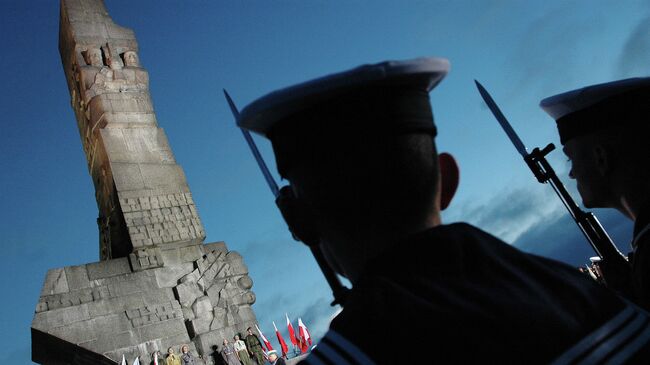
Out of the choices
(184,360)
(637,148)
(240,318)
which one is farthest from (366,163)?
(240,318)

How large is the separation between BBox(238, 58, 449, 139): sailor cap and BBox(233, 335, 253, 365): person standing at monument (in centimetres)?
1037

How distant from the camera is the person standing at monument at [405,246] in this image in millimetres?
1012

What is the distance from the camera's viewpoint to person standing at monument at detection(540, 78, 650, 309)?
2.05m

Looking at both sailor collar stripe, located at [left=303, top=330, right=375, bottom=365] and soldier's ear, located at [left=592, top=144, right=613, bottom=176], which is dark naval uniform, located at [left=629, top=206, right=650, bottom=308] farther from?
sailor collar stripe, located at [left=303, top=330, right=375, bottom=365]

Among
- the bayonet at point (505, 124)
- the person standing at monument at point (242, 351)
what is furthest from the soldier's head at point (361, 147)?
the person standing at monument at point (242, 351)

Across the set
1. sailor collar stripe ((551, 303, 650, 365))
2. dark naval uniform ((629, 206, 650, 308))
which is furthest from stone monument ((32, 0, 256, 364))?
sailor collar stripe ((551, 303, 650, 365))

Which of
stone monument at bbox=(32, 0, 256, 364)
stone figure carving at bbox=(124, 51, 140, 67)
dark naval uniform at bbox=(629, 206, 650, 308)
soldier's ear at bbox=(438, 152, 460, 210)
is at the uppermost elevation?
stone figure carving at bbox=(124, 51, 140, 67)

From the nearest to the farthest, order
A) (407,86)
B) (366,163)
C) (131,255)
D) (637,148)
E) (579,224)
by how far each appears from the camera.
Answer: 1. (366,163)
2. (407,86)
3. (637,148)
4. (579,224)
5. (131,255)

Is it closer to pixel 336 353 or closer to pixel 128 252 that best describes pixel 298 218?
pixel 336 353

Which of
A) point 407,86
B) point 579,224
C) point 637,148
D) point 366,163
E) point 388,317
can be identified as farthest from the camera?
point 579,224

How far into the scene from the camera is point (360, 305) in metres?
1.05

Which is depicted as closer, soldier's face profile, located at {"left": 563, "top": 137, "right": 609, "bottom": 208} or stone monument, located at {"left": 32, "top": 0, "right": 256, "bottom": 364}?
soldier's face profile, located at {"left": 563, "top": 137, "right": 609, "bottom": 208}

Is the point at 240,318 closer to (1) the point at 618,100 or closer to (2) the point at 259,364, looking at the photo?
(2) the point at 259,364

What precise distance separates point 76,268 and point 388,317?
35.6 ft
